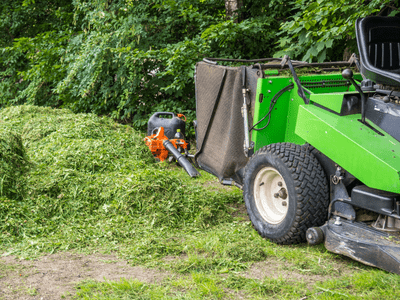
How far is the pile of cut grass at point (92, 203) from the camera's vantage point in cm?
378

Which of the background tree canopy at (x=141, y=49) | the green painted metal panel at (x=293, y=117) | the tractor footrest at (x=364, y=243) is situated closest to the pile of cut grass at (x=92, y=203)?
the green painted metal panel at (x=293, y=117)

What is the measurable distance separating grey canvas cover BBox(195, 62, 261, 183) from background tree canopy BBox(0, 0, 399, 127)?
2.35m

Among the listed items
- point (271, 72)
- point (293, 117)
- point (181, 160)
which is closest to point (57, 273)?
point (293, 117)

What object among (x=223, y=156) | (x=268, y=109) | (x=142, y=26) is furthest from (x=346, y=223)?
(x=142, y=26)

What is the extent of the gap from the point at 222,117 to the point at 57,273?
2409 millimetres

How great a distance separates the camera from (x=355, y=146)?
2975mm

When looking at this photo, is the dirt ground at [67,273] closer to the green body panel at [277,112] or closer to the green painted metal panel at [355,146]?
the green painted metal panel at [355,146]

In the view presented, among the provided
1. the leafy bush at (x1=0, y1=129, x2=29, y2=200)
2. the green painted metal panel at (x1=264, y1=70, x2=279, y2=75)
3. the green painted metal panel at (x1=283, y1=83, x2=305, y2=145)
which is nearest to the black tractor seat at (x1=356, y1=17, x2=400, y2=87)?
the green painted metal panel at (x1=283, y1=83, x2=305, y2=145)

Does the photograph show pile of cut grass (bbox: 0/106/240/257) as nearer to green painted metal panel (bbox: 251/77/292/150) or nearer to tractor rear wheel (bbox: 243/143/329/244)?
tractor rear wheel (bbox: 243/143/329/244)

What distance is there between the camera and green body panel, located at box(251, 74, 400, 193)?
285 cm

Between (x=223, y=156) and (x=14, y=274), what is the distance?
2389mm

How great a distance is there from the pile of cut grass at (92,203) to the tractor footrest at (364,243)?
139 centimetres

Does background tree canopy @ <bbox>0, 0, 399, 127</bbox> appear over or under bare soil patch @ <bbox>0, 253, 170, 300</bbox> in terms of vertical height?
over

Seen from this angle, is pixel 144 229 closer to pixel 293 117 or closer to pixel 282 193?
pixel 282 193
